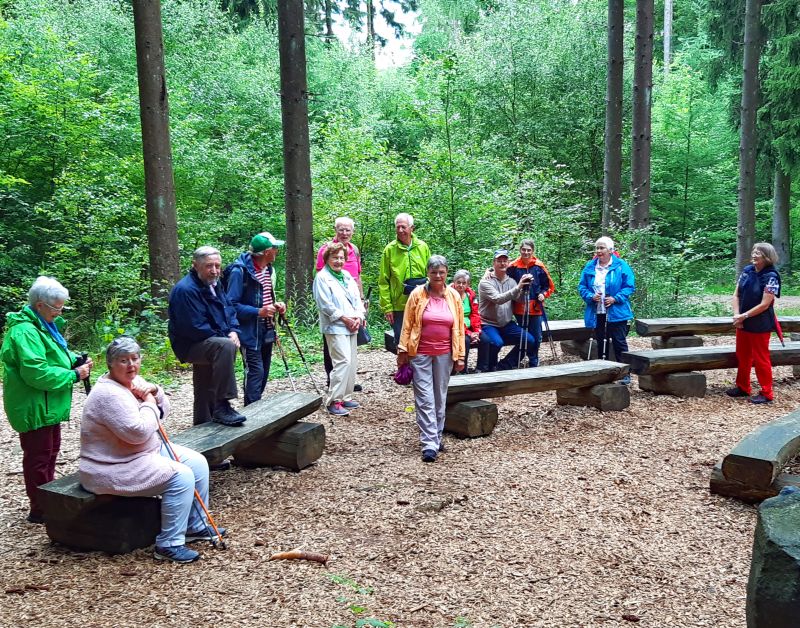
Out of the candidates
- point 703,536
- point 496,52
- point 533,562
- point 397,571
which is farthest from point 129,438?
point 496,52

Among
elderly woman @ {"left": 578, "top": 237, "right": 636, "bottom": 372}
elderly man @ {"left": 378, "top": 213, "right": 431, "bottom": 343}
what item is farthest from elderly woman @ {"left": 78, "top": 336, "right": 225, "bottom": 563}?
elderly woman @ {"left": 578, "top": 237, "right": 636, "bottom": 372}

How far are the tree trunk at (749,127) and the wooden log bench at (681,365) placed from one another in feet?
28.8

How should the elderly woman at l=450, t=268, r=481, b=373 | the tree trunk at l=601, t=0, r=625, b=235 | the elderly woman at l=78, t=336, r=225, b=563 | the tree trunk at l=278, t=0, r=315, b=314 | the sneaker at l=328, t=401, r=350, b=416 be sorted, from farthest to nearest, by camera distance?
the tree trunk at l=601, t=0, r=625, b=235 < the tree trunk at l=278, t=0, r=315, b=314 < the elderly woman at l=450, t=268, r=481, b=373 < the sneaker at l=328, t=401, r=350, b=416 < the elderly woman at l=78, t=336, r=225, b=563

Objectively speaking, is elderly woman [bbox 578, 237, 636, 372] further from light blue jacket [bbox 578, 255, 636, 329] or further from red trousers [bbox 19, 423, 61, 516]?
red trousers [bbox 19, 423, 61, 516]

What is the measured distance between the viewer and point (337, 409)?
7113 millimetres

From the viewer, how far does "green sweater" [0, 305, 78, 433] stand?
4230mm

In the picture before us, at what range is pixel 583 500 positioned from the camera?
4953 millimetres

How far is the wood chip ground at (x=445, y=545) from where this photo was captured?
11.5ft

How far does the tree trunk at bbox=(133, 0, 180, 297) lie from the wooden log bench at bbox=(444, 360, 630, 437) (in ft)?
19.7

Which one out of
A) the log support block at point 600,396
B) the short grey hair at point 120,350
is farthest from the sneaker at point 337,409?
the short grey hair at point 120,350

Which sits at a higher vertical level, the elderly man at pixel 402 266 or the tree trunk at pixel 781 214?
the tree trunk at pixel 781 214

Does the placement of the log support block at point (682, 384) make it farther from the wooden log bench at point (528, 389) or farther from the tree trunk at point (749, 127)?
the tree trunk at point (749, 127)

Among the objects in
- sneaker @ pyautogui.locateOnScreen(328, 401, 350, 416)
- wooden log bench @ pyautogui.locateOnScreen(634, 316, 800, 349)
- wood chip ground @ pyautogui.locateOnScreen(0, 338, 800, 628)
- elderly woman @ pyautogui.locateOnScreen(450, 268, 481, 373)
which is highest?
elderly woman @ pyautogui.locateOnScreen(450, 268, 481, 373)

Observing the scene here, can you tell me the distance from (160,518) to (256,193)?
13623 mm
